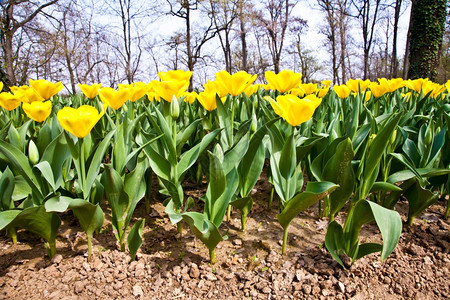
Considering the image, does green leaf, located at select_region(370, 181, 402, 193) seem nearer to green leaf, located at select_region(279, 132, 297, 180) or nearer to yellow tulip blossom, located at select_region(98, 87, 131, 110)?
green leaf, located at select_region(279, 132, 297, 180)

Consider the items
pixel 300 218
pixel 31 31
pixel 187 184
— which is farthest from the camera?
pixel 31 31

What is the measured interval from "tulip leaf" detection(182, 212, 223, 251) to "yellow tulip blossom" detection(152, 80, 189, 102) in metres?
0.61

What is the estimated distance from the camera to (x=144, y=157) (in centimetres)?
150

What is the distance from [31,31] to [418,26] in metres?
13.0

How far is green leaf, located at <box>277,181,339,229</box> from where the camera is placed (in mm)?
1164

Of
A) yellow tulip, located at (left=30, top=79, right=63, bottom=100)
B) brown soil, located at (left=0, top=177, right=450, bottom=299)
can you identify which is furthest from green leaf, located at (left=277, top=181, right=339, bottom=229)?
yellow tulip, located at (left=30, top=79, right=63, bottom=100)

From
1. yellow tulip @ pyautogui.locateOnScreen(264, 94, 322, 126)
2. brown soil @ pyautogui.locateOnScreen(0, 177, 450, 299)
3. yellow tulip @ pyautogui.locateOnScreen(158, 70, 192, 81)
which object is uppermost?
yellow tulip @ pyautogui.locateOnScreen(158, 70, 192, 81)

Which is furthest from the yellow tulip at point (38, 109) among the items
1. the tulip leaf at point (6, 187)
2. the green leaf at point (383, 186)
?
the green leaf at point (383, 186)

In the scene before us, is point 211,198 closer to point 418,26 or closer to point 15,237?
point 15,237

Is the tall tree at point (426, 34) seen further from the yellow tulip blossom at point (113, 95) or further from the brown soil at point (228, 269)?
the yellow tulip blossom at point (113, 95)

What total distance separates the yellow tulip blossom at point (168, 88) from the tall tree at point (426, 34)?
25.5 ft

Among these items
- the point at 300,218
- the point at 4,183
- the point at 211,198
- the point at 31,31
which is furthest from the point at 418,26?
the point at 31,31

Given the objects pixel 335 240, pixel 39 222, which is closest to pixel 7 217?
pixel 39 222

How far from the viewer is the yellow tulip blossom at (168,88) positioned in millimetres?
1396
